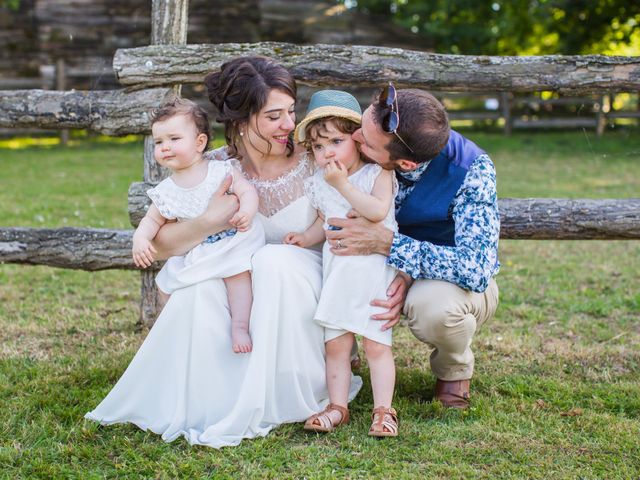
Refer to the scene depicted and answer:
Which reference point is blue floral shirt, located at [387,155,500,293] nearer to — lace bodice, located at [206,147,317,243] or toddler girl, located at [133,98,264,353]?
lace bodice, located at [206,147,317,243]

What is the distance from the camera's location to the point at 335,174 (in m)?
3.10

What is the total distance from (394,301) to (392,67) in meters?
1.42

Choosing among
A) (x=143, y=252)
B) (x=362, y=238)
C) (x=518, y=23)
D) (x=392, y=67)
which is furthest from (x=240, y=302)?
(x=518, y=23)

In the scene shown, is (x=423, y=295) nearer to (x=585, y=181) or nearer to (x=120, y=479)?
(x=120, y=479)

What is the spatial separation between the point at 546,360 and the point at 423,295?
48.8 inches

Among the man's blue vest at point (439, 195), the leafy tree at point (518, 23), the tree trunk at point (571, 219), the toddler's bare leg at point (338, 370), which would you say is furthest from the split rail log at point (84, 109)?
the leafy tree at point (518, 23)

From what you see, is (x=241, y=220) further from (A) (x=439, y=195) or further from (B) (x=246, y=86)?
(A) (x=439, y=195)

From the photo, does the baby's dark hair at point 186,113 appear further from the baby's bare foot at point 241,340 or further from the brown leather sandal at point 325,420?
the brown leather sandal at point 325,420

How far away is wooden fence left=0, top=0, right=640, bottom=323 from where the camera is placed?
4.08 m

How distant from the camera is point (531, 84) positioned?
4.12 meters

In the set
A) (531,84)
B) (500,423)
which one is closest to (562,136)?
(531,84)

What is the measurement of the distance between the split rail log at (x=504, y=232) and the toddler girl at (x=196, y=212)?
0.80 metres

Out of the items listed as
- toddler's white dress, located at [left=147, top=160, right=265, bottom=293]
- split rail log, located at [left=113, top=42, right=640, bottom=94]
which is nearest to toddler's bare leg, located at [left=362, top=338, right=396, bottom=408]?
toddler's white dress, located at [left=147, top=160, right=265, bottom=293]

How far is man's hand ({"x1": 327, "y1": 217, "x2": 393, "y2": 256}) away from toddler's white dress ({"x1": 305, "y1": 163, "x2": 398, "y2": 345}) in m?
0.03
